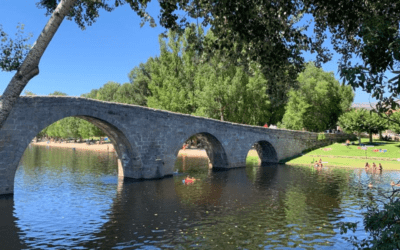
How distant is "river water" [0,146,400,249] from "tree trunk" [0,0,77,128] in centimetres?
704

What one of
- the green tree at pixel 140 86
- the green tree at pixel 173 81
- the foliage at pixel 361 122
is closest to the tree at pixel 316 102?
the foliage at pixel 361 122

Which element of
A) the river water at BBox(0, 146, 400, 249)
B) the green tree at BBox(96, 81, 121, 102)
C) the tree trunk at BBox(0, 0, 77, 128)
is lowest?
the river water at BBox(0, 146, 400, 249)

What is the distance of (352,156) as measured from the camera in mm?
45969

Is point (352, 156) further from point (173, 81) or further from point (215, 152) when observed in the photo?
point (173, 81)

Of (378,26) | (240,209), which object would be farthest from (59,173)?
(378,26)

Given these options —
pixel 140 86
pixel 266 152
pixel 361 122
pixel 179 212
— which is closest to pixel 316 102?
pixel 361 122

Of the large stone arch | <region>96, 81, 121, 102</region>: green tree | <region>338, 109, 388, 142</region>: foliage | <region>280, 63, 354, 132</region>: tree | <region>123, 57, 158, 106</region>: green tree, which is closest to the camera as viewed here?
the large stone arch

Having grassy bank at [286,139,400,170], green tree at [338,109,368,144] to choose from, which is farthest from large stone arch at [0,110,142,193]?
green tree at [338,109,368,144]

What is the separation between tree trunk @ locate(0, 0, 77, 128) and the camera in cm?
891

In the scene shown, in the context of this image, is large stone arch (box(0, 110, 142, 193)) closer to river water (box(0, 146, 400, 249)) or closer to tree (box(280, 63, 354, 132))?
river water (box(0, 146, 400, 249))

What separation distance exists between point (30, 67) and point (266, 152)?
40.2 metres

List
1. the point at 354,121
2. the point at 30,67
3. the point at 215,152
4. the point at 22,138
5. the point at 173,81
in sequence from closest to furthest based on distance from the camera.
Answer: the point at 30,67 → the point at 22,138 → the point at 215,152 → the point at 354,121 → the point at 173,81

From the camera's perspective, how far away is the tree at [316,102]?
188ft

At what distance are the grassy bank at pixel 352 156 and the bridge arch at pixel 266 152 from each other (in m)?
2.14
